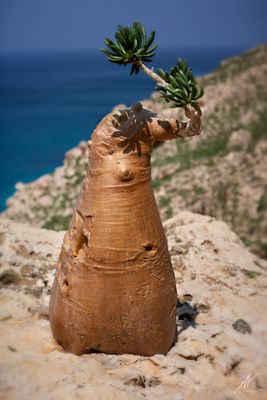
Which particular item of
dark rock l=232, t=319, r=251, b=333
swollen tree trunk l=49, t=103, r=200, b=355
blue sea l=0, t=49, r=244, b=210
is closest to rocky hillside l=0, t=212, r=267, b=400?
dark rock l=232, t=319, r=251, b=333

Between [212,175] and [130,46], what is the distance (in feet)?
36.2

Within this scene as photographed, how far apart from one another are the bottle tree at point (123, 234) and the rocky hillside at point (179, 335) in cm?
29

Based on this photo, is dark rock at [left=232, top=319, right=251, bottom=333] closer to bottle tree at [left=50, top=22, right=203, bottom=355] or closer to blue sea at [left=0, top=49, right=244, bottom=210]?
bottle tree at [left=50, top=22, right=203, bottom=355]

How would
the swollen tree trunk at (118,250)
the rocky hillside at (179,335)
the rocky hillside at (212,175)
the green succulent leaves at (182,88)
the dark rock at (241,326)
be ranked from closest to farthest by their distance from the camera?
1. the green succulent leaves at (182,88)
2. the rocky hillside at (179,335)
3. the swollen tree trunk at (118,250)
4. the dark rock at (241,326)
5. the rocky hillside at (212,175)

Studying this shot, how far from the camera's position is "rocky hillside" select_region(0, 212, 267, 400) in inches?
144

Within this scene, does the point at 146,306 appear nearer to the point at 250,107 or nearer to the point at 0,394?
the point at 0,394

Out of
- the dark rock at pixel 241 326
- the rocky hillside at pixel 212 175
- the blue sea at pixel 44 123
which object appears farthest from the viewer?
the blue sea at pixel 44 123

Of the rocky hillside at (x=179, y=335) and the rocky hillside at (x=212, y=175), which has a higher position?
the rocky hillside at (x=212, y=175)

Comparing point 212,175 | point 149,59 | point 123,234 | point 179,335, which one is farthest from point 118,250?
point 212,175

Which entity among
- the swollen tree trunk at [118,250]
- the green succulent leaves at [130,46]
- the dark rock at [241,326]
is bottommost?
the dark rock at [241,326]

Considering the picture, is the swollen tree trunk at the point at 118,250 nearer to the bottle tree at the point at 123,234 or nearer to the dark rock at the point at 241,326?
the bottle tree at the point at 123,234

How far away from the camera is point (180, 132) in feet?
12.8

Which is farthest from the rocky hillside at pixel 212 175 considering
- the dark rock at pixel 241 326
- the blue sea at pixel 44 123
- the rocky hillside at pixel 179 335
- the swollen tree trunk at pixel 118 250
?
the swollen tree trunk at pixel 118 250

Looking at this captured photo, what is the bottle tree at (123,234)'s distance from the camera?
3.65 metres
